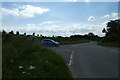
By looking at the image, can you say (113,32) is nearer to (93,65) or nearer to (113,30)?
(113,30)

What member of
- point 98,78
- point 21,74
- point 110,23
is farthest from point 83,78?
point 110,23

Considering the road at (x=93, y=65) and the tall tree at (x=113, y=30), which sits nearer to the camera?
the road at (x=93, y=65)

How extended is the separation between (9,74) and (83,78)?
3.27 m

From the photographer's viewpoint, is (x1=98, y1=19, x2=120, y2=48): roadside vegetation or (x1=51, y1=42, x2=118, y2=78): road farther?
(x1=98, y1=19, x2=120, y2=48): roadside vegetation

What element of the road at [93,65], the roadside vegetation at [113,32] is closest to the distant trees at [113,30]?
the roadside vegetation at [113,32]

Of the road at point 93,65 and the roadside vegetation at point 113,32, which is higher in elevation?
the roadside vegetation at point 113,32

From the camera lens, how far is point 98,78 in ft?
40.0

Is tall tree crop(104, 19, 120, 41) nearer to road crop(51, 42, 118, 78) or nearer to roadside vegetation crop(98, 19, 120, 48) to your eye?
roadside vegetation crop(98, 19, 120, 48)

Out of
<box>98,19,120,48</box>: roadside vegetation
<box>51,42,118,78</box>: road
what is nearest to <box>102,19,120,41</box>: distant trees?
<box>98,19,120,48</box>: roadside vegetation

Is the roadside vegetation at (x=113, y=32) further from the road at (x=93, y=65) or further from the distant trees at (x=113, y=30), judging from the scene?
the road at (x=93, y=65)

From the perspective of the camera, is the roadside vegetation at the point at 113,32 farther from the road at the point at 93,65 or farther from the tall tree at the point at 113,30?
the road at the point at 93,65

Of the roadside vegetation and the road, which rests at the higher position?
the roadside vegetation

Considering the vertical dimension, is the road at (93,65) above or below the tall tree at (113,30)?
below

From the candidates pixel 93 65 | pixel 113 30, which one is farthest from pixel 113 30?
pixel 93 65
